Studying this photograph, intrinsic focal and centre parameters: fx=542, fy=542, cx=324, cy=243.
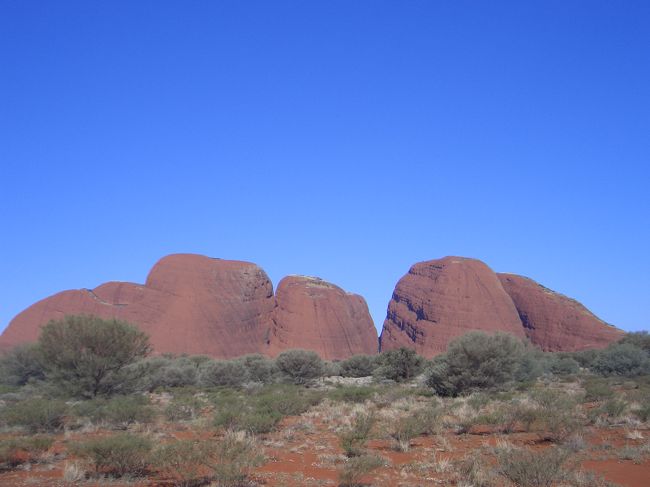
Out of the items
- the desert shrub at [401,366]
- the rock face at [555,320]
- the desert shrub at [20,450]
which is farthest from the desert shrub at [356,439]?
the rock face at [555,320]

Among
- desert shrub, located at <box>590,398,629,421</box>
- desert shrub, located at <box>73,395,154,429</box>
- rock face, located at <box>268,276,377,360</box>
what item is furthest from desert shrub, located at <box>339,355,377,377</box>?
desert shrub, located at <box>590,398,629,421</box>

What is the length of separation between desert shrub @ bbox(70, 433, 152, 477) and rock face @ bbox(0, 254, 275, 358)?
1762 inches

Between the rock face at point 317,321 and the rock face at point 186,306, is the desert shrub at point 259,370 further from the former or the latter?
the rock face at point 317,321

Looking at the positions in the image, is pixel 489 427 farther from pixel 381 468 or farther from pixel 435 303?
pixel 435 303

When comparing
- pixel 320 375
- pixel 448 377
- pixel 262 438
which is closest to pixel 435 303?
pixel 320 375

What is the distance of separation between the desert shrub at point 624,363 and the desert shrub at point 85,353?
23900mm

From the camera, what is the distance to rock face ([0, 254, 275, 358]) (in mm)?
52469

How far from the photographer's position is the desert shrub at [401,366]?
2989cm

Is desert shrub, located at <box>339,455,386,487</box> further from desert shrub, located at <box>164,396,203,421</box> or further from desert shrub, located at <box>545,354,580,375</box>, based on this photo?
desert shrub, located at <box>545,354,580,375</box>

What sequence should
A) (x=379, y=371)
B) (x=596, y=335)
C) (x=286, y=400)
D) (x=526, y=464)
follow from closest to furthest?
Result: 1. (x=526, y=464)
2. (x=286, y=400)
3. (x=379, y=371)
4. (x=596, y=335)

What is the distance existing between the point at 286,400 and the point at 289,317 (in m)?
43.1

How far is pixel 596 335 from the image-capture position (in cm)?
5250

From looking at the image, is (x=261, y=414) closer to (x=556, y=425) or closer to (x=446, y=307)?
(x=556, y=425)

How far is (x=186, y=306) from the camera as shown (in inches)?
2158
